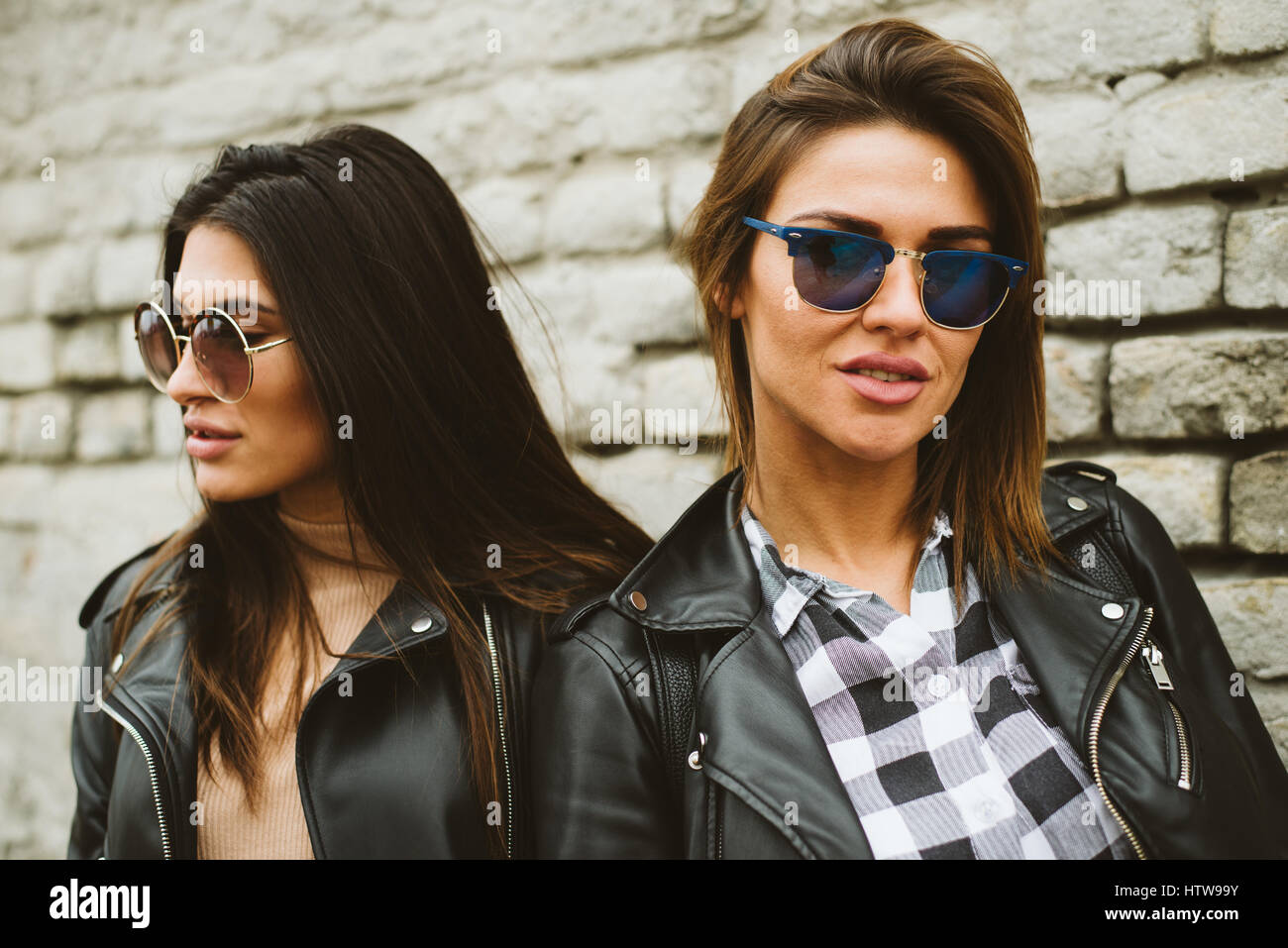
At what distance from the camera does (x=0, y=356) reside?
12.3 ft

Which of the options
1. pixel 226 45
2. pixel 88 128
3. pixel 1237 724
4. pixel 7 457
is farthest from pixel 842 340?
pixel 7 457

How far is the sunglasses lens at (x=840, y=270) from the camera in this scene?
1.55 m

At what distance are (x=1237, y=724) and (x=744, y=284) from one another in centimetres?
108

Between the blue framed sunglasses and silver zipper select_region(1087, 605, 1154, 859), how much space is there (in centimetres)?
55

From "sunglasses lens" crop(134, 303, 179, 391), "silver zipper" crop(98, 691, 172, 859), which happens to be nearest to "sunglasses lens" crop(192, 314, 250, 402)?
"sunglasses lens" crop(134, 303, 179, 391)

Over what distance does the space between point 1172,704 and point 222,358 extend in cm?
172

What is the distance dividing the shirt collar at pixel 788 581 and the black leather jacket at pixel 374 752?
0.48 metres

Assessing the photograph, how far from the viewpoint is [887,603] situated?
1.64 metres

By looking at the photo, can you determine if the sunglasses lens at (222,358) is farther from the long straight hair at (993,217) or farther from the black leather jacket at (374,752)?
the long straight hair at (993,217)

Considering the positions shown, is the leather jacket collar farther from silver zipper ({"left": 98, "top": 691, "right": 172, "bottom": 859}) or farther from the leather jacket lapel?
the leather jacket lapel

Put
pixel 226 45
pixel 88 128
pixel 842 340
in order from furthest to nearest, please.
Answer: pixel 88 128 < pixel 226 45 < pixel 842 340

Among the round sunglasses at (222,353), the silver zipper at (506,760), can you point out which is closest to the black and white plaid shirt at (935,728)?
the silver zipper at (506,760)

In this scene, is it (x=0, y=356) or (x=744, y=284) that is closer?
(x=744, y=284)
